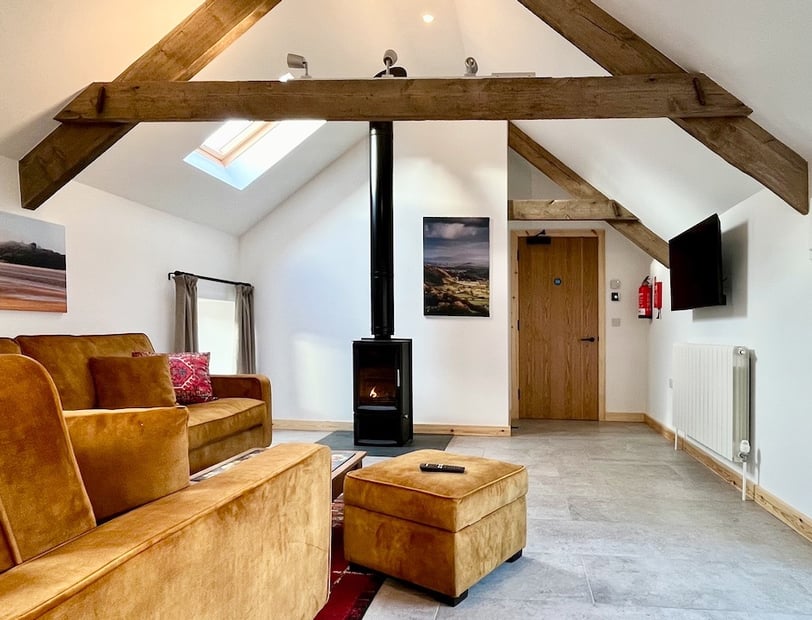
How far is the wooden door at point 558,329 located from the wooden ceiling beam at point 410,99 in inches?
146

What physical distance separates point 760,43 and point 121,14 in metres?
3.22

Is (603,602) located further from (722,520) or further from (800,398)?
(800,398)

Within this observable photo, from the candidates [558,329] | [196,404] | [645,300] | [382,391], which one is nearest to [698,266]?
[645,300]

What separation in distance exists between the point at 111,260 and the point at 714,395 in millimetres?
4406

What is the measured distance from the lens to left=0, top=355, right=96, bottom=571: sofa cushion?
0.99 meters

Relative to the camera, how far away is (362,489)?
2453 mm

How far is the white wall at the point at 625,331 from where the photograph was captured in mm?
6621

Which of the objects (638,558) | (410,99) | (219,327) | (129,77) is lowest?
(638,558)

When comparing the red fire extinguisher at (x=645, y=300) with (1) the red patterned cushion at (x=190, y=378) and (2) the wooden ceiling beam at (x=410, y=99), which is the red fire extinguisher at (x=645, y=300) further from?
(1) the red patterned cushion at (x=190, y=378)

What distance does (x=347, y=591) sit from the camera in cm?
237

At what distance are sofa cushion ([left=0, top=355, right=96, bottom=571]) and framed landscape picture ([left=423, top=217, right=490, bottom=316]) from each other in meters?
4.85

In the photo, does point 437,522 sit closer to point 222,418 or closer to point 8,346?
point 222,418

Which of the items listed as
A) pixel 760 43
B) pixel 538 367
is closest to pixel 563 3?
pixel 760 43

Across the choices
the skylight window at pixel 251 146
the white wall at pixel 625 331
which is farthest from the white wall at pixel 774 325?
the skylight window at pixel 251 146
